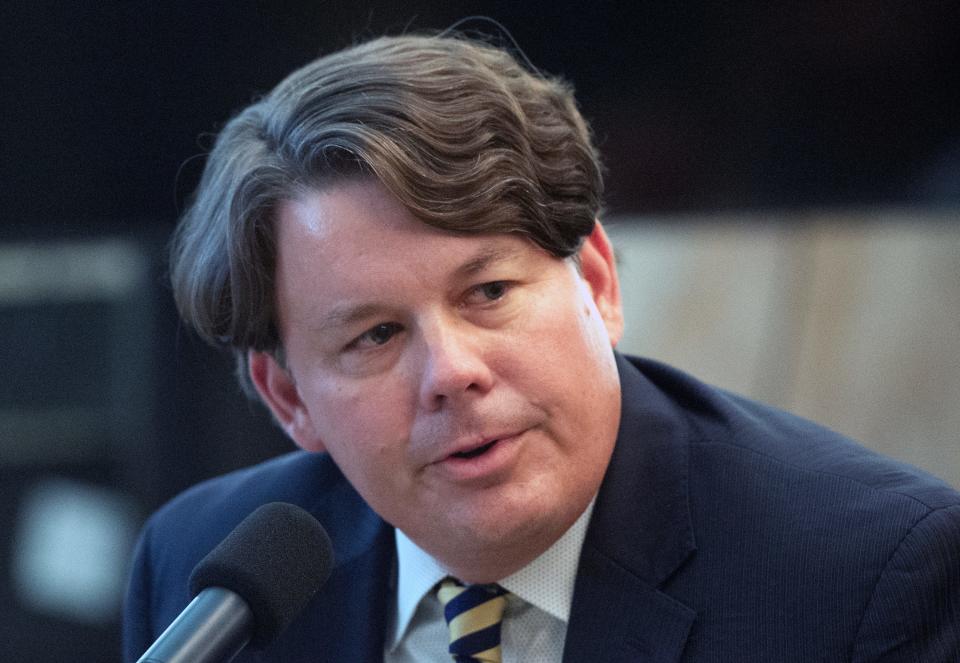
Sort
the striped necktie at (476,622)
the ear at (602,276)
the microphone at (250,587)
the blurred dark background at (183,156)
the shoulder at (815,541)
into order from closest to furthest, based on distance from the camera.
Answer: the microphone at (250,587) < the shoulder at (815,541) < the striped necktie at (476,622) < the ear at (602,276) < the blurred dark background at (183,156)

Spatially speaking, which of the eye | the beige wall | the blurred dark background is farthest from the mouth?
the beige wall

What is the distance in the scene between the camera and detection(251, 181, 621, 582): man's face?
1.67 m

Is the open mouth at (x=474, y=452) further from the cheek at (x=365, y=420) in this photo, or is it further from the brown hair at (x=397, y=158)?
the brown hair at (x=397, y=158)

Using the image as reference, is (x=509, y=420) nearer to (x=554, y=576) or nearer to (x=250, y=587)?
(x=554, y=576)

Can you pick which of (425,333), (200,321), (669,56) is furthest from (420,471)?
(669,56)

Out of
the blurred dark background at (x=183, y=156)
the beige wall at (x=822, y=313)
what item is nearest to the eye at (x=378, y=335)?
the blurred dark background at (x=183, y=156)

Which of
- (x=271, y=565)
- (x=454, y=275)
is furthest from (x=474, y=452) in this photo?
(x=271, y=565)

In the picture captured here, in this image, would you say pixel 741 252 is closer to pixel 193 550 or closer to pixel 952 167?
pixel 952 167

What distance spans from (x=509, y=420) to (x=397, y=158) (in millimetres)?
390

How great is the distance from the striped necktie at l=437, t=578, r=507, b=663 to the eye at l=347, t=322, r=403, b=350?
406mm

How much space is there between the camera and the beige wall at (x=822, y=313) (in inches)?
124

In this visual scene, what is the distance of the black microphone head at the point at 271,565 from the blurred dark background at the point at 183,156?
3.93 feet

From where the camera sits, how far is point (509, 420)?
5.46ft

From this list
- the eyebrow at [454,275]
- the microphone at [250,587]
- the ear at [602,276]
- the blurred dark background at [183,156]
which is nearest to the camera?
the microphone at [250,587]
